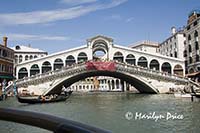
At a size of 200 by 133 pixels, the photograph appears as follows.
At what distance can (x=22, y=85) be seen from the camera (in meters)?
20.0

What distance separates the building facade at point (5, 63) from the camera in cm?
2340

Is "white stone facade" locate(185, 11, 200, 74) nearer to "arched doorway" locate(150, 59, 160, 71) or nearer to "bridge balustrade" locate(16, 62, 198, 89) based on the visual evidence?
"bridge balustrade" locate(16, 62, 198, 89)

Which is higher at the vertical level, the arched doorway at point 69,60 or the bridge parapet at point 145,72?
the arched doorway at point 69,60

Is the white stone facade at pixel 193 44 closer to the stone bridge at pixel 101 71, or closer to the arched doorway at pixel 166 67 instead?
the arched doorway at pixel 166 67

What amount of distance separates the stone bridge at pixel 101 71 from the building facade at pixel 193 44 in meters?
2.62

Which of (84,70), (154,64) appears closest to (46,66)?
(84,70)

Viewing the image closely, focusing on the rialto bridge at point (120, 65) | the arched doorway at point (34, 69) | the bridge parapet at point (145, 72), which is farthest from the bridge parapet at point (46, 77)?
the arched doorway at point (34, 69)

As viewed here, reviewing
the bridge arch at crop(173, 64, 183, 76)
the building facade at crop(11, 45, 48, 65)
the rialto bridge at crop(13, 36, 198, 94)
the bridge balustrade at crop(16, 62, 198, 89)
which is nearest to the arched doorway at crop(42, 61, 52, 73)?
the rialto bridge at crop(13, 36, 198, 94)

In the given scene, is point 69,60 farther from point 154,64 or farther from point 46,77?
point 154,64

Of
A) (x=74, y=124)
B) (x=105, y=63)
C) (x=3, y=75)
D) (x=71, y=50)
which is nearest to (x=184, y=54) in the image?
(x=105, y=63)

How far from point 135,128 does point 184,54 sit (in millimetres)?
22083

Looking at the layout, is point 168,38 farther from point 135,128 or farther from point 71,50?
point 135,128

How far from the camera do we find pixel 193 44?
907 inches

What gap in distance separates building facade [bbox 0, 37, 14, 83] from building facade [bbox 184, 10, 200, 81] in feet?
57.2
